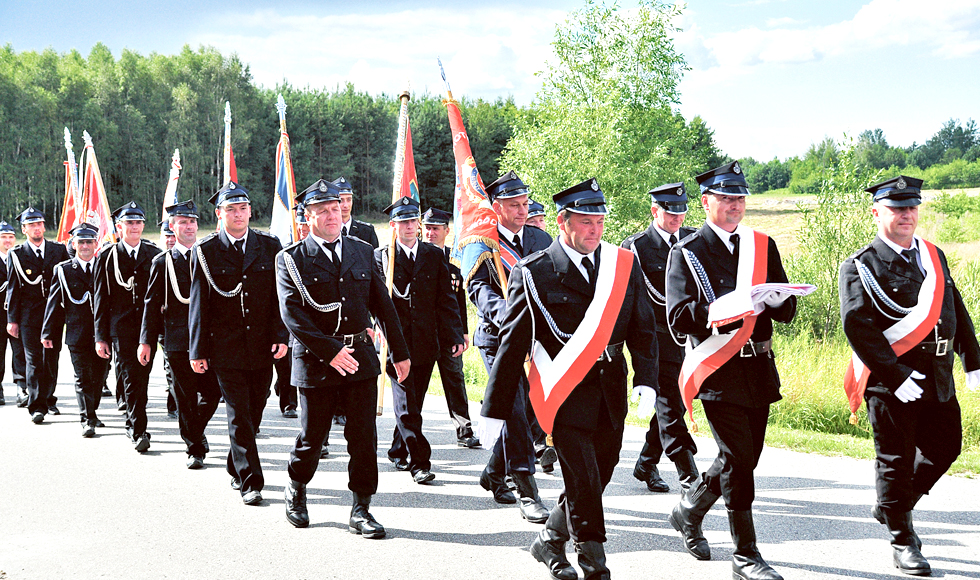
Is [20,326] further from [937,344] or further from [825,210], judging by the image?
[825,210]

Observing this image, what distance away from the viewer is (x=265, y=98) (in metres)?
68.8

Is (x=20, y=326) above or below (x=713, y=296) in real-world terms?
below

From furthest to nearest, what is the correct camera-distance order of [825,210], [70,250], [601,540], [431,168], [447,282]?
[431,168] → [825,210] → [70,250] → [447,282] → [601,540]

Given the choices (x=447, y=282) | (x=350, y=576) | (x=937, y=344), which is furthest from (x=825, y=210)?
(x=350, y=576)

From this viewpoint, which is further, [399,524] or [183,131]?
[183,131]

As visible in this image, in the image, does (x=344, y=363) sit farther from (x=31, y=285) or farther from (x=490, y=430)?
(x=31, y=285)

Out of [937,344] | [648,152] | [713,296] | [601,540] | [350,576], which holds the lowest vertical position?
[350,576]

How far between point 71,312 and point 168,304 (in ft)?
9.09

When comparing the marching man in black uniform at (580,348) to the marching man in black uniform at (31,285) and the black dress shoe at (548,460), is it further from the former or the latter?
the marching man in black uniform at (31,285)

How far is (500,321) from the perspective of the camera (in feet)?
19.8

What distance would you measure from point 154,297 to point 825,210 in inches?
404

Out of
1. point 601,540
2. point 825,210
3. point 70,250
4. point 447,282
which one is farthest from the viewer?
point 825,210

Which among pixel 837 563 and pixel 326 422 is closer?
pixel 837 563

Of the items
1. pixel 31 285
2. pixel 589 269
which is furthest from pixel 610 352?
pixel 31 285
